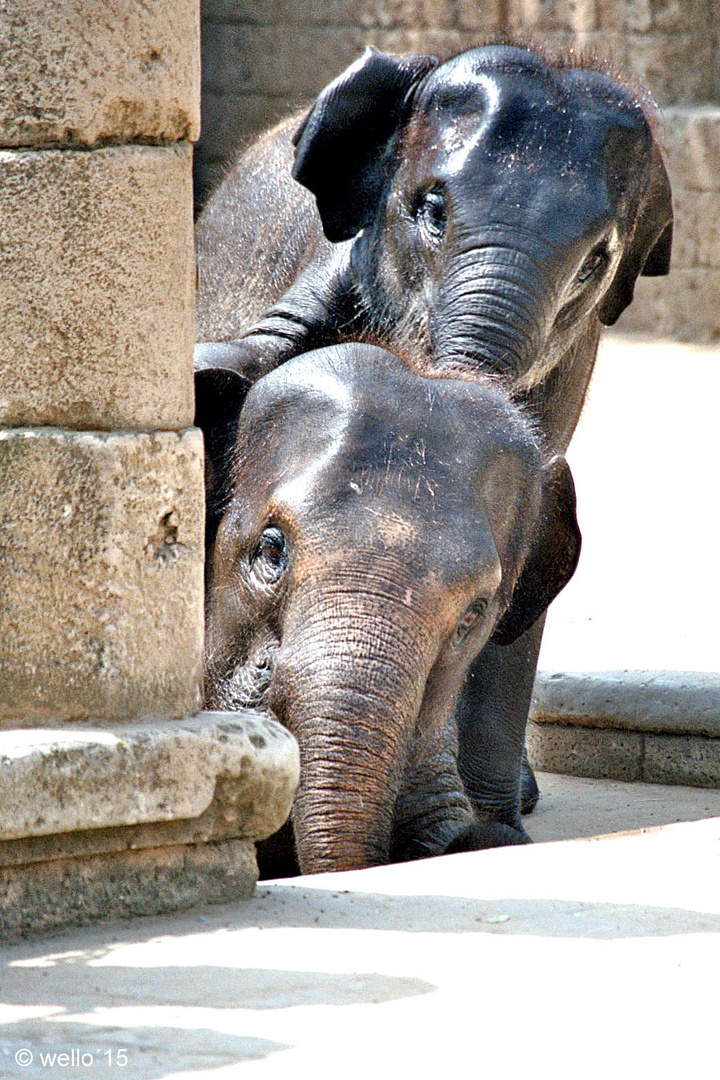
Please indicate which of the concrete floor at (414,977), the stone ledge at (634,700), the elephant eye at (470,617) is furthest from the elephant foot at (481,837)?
the stone ledge at (634,700)

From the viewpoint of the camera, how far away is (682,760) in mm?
6684

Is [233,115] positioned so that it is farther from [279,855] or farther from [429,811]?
[279,855]

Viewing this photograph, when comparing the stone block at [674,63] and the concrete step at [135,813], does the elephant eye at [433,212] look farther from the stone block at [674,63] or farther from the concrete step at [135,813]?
the stone block at [674,63]

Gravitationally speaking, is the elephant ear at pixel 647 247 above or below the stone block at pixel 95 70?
below

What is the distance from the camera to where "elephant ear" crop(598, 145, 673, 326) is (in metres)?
6.57

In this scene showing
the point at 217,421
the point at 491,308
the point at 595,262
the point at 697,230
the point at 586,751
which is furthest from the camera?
the point at 697,230

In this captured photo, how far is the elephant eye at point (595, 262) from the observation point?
612cm

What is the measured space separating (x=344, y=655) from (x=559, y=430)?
2494 millimetres

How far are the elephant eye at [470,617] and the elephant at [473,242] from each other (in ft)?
2.47

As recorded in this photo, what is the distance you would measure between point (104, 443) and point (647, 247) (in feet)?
12.9

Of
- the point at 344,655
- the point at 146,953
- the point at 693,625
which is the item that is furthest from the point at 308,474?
the point at 693,625

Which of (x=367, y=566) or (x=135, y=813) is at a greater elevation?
(x=135, y=813)

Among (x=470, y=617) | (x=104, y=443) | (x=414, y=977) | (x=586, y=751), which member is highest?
(x=104, y=443)

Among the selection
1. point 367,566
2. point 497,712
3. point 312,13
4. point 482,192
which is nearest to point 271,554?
point 367,566
